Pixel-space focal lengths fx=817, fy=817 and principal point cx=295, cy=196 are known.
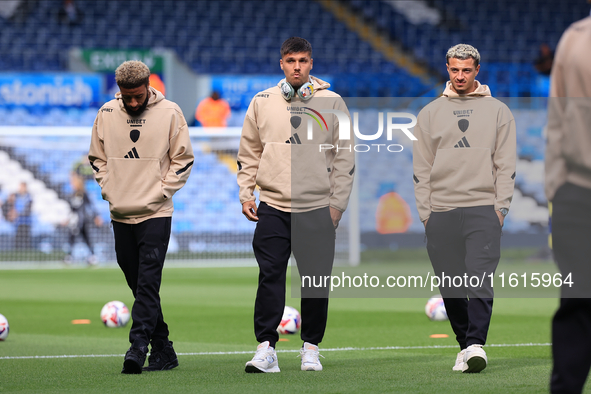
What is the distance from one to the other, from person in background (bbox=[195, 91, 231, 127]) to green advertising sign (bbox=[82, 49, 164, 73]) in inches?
51.3

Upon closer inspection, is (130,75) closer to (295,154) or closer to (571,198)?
(295,154)

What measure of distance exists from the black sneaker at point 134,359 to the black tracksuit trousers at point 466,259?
5.76 feet

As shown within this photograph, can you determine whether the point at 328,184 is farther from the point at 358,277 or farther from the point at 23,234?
the point at 23,234

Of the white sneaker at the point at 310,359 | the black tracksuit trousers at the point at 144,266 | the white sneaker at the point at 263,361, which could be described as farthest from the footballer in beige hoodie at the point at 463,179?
the black tracksuit trousers at the point at 144,266

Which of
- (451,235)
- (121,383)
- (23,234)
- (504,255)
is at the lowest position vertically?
(23,234)

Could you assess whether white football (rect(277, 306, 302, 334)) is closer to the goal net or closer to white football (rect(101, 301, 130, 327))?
white football (rect(101, 301, 130, 327))

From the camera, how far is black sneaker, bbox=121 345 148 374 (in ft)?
15.1

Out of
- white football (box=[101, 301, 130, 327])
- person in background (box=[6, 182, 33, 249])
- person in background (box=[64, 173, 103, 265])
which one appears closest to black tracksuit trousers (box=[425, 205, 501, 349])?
white football (box=[101, 301, 130, 327])

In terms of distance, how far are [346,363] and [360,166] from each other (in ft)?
33.1

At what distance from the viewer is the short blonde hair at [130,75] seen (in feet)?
15.1

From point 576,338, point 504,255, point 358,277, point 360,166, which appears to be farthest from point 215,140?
point 576,338

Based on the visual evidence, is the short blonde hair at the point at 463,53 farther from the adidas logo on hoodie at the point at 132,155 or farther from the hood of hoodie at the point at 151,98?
the adidas logo on hoodie at the point at 132,155

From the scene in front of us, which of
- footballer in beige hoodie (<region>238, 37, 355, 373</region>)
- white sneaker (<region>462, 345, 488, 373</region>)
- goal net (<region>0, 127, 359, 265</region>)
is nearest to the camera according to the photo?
white sneaker (<region>462, 345, 488, 373</region>)

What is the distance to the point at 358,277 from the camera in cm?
620
